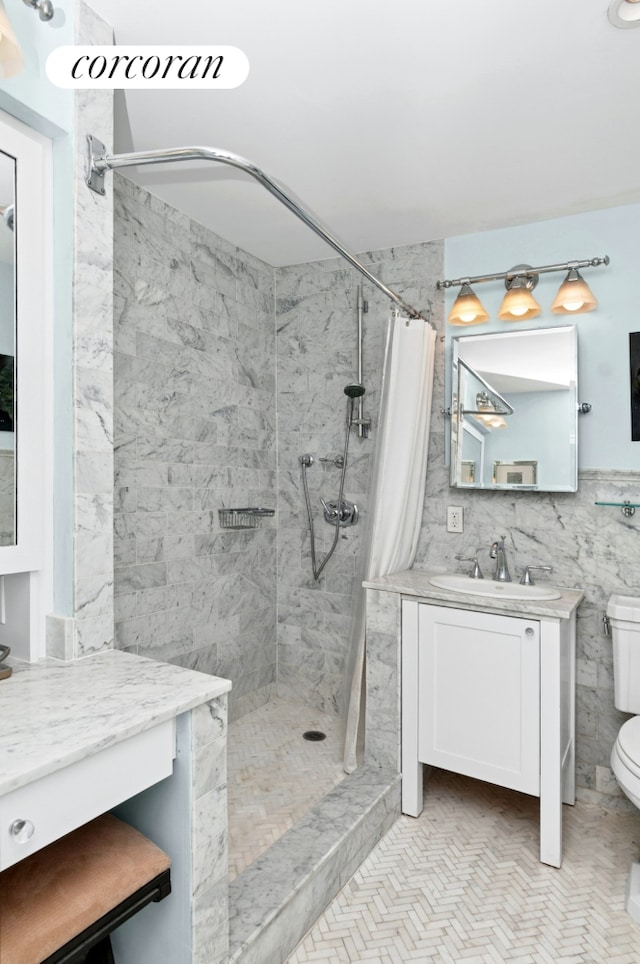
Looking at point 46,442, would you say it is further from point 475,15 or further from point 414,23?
point 475,15

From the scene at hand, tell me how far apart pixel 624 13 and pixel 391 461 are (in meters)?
1.60

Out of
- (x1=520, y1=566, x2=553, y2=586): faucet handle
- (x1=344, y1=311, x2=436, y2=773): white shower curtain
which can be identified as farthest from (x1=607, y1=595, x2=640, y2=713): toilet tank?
(x1=344, y1=311, x2=436, y2=773): white shower curtain

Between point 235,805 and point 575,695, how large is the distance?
146 centimetres

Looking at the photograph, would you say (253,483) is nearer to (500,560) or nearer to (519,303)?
(500,560)

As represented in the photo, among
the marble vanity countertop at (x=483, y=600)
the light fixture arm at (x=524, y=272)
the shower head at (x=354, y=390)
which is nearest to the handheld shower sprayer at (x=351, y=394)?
the shower head at (x=354, y=390)

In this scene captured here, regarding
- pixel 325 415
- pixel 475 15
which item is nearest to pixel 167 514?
pixel 325 415

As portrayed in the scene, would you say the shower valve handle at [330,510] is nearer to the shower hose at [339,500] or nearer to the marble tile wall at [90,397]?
the shower hose at [339,500]

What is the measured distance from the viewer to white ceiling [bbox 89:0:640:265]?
1.49m

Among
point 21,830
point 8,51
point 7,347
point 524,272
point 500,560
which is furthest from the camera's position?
point 500,560

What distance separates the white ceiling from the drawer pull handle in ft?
5.94

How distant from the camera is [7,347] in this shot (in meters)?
1.42

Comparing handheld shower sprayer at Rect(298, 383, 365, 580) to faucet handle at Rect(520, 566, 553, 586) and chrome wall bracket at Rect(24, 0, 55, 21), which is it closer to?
faucet handle at Rect(520, 566, 553, 586)

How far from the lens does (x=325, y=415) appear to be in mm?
3164

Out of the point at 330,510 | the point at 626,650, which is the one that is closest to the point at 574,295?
the point at 626,650
